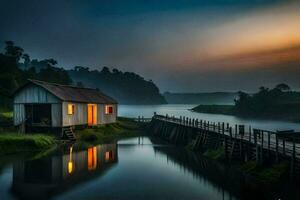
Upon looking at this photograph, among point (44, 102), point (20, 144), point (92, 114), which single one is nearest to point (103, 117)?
point (92, 114)

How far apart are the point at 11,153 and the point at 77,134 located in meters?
13.8

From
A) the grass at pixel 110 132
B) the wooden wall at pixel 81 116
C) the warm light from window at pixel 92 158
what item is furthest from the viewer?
the grass at pixel 110 132

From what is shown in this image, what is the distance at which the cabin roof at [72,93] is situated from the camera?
1742 inches

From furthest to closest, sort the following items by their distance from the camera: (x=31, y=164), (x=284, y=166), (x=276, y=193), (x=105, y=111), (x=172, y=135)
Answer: (x=105, y=111) → (x=172, y=135) → (x=31, y=164) → (x=284, y=166) → (x=276, y=193)

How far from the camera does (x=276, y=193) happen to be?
1989cm

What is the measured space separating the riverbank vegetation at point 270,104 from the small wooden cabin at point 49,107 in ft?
288

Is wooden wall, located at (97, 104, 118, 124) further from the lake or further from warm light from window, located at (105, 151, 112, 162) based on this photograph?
the lake

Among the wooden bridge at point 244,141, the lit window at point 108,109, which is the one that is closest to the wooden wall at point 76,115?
the lit window at point 108,109

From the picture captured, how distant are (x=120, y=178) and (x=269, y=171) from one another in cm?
1003

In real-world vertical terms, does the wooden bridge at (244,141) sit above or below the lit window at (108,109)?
below

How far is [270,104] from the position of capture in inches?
5118

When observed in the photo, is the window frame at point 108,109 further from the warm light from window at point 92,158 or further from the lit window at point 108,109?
the warm light from window at point 92,158

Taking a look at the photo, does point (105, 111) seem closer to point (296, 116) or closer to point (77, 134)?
point (77, 134)

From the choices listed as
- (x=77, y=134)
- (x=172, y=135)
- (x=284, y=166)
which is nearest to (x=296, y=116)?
(x=172, y=135)
